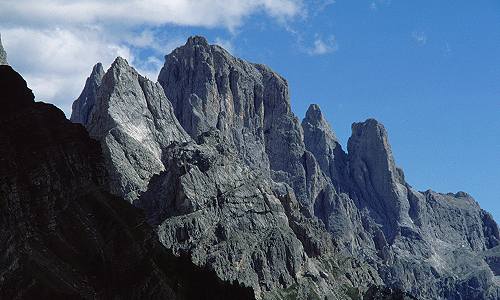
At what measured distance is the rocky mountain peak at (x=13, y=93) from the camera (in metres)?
162

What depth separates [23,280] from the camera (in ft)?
434

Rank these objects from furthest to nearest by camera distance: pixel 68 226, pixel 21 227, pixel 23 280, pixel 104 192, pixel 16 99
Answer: pixel 104 192
pixel 16 99
pixel 68 226
pixel 21 227
pixel 23 280

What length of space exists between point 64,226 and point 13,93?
83.5 ft

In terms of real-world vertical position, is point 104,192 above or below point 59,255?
above

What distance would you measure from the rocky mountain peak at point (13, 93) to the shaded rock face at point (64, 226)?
179 mm

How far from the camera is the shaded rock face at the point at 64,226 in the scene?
137 m

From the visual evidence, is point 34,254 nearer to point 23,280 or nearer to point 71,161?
point 23,280

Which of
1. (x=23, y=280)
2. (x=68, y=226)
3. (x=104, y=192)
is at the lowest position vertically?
(x=23, y=280)

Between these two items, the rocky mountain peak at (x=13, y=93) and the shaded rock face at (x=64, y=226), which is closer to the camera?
the shaded rock face at (x=64, y=226)

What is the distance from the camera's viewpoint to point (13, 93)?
166 meters

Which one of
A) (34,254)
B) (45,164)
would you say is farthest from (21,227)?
(45,164)

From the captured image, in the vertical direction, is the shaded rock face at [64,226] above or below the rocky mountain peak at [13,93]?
below

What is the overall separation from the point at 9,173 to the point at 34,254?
12.1 metres

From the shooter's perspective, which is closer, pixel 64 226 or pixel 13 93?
pixel 64 226
